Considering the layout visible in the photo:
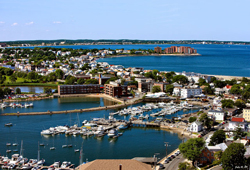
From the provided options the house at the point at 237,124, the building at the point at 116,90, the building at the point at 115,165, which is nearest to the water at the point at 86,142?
the house at the point at 237,124

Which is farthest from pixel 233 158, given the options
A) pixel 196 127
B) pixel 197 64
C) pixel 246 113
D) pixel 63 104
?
pixel 197 64

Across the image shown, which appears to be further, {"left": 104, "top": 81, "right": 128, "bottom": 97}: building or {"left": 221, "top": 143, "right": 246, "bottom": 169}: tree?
{"left": 104, "top": 81, "right": 128, "bottom": 97}: building

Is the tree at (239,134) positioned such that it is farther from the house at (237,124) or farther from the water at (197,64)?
the water at (197,64)

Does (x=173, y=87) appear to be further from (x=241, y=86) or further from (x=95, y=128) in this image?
(x=95, y=128)

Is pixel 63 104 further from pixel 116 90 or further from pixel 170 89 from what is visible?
pixel 170 89

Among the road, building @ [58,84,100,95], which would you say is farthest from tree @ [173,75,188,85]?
the road

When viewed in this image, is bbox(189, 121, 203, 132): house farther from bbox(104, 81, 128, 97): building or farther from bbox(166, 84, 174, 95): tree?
bbox(104, 81, 128, 97): building

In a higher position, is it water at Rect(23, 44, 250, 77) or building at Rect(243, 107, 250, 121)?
water at Rect(23, 44, 250, 77)
